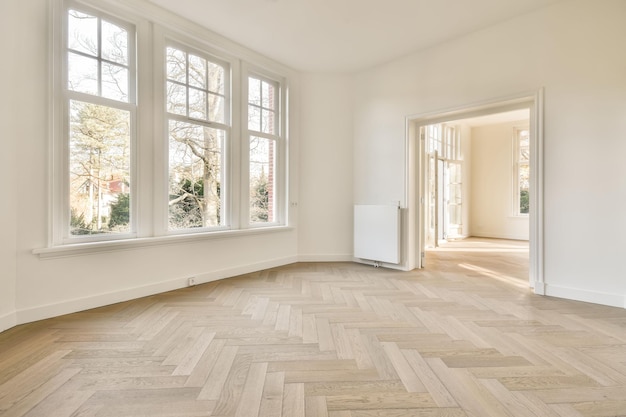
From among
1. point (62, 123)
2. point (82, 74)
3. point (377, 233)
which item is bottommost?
point (377, 233)

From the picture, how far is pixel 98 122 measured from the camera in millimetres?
3152

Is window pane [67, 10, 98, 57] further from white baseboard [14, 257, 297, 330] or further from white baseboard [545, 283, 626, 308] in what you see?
white baseboard [545, 283, 626, 308]

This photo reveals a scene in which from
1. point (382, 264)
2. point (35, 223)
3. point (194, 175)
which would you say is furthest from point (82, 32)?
point (382, 264)

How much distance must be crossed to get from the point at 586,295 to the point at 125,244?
4.69 m

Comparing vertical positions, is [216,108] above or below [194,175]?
above

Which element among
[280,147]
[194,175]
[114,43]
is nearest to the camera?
[114,43]

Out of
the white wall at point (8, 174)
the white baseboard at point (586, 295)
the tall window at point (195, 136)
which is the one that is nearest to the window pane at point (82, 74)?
the white wall at point (8, 174)

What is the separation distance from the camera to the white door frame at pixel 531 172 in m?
3.49

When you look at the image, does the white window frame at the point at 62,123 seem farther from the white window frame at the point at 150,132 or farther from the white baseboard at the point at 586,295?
the white baseboard at the point at 586,295

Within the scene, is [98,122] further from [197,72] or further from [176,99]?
[197,72]

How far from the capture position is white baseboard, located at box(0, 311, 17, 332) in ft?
8.15

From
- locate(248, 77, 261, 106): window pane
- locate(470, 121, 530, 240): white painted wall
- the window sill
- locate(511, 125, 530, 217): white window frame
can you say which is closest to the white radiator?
the window sill

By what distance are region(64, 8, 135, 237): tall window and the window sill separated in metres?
0.19

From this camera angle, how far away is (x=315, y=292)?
3.57m
